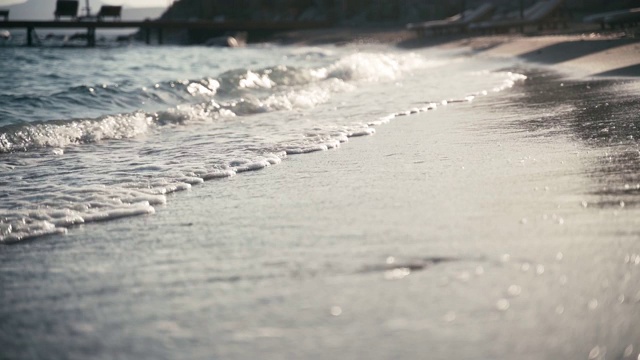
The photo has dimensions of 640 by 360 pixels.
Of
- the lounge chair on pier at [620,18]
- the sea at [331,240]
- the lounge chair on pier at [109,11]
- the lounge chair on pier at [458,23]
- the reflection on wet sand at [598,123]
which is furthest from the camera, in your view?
the lounge chair on pier at [109,11]

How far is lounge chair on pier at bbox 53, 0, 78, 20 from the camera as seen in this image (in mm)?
49906

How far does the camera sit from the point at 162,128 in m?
7.83

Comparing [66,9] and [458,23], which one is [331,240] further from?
[66,9]

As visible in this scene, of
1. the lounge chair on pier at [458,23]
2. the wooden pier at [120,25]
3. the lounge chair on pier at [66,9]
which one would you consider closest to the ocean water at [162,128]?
the lounge chair on pier at [458,23]

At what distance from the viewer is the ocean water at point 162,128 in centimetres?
424

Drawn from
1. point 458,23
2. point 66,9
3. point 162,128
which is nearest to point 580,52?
point 162,128

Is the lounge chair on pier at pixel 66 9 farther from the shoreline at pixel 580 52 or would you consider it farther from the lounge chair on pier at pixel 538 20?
the shoreline at pixel 580 52

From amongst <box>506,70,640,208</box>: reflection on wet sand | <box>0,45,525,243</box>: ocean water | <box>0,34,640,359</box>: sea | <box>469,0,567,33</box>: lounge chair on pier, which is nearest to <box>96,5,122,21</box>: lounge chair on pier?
<box>469,0,567,33</box>: lounge chair on pier

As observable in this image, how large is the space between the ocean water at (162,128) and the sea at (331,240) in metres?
0.03

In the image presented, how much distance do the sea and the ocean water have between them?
34 mm

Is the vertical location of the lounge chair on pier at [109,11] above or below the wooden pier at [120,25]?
above

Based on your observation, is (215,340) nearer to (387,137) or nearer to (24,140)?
(387,137)

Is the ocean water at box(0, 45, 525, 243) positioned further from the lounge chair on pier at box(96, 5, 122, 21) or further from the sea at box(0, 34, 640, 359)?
the lounge chair on pier at box(96, 5, 122, 21)

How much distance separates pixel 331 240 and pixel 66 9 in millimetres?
50856
